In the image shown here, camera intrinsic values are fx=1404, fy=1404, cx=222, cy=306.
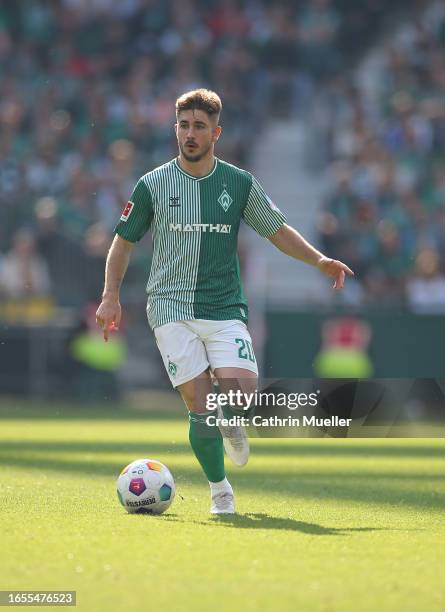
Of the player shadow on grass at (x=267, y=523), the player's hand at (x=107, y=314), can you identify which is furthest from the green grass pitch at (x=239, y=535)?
the player's hand at (x=107, y=314)

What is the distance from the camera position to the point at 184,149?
25.8 feet

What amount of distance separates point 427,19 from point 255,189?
18451mm

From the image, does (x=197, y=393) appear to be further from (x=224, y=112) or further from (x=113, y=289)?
(x=224, y=112)

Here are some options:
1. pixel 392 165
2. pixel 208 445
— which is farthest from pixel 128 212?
pixel 392 165

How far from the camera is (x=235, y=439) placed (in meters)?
7.84

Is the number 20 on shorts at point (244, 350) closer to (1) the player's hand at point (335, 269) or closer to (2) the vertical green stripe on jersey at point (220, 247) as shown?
(2) the vertical green stripe on jersey at point (220, 247)

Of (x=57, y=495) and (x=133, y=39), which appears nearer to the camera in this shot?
(x=57, y=495)

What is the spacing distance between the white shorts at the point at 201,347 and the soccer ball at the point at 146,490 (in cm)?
51

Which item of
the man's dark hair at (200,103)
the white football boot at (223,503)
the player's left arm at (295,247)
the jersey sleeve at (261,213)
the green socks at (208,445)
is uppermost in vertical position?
the man's dark hair at (200,103)

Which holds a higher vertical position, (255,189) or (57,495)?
(255,189)

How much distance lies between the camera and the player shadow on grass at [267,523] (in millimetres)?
7140

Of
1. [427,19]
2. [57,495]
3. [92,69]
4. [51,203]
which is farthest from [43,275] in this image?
[57,495]

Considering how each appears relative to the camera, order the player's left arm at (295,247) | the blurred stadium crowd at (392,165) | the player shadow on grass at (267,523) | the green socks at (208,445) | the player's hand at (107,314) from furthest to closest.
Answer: the blurred stadium crowd at (392,165) → the player's left arm at (295,247) → the green socks at (208,445) → the player's hand at (107,314) → the player shadow on grass at (267,523)

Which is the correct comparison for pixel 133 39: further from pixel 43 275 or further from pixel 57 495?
pixel 57 495
